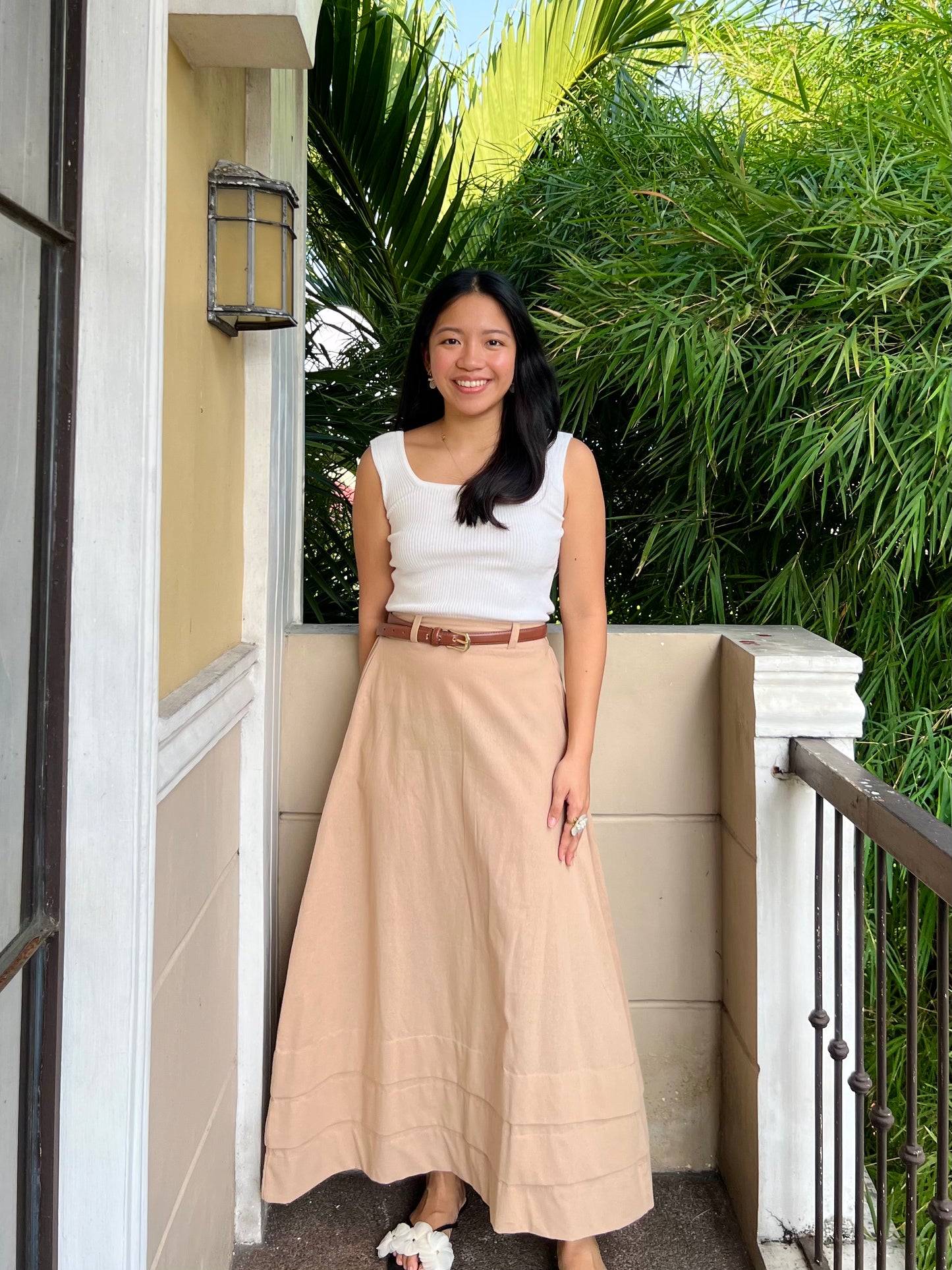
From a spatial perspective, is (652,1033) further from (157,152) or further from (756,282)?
(157,152)

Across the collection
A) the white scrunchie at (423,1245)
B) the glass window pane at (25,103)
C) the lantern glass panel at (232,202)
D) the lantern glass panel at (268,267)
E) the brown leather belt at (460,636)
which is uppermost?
the lantern glass panel at (232,202)

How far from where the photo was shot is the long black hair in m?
1.88

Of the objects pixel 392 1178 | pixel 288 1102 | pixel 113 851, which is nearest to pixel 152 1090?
pixel 113 851

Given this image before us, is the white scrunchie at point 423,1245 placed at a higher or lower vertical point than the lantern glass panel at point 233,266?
lower

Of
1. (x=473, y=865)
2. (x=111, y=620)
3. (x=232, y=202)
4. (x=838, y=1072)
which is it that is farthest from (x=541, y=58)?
(x=838, y=1072)

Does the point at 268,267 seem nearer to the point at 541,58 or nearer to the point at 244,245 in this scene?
the point at 244,245

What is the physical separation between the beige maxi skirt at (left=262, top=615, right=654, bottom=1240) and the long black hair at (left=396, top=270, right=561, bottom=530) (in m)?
0.22

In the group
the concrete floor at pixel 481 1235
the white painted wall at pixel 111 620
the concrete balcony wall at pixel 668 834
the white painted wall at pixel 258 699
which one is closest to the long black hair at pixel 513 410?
the white painted wall at pixel 258 699

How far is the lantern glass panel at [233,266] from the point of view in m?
1.72

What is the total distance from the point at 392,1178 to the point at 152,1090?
2.54 feet

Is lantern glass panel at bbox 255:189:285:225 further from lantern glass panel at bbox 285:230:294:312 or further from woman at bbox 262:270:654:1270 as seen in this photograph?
woman at bbox 262:270:654:1270

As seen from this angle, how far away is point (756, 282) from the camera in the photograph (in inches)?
88.7

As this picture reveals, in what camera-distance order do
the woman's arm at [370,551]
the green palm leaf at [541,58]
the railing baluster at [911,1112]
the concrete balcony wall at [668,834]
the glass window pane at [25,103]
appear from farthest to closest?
the green palm leaf at [541,58] < the concrete balcony wall at [668,834] < the woman's arm at [370,551] < the railing baluster at [911,1112] < the glass window pane at [25,103]

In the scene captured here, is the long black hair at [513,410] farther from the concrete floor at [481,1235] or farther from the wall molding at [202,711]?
the concrete floor at [481,1235]
